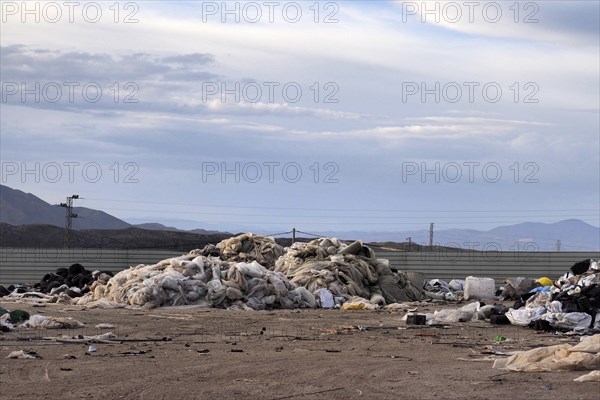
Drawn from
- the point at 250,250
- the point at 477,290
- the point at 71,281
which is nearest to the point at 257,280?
the point at 250,250

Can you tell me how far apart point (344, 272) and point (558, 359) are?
15.9 m

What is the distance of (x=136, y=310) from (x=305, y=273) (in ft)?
18.9

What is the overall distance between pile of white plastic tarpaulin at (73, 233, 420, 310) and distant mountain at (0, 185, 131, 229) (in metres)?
75.9

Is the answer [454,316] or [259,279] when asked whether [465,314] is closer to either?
[454,316]

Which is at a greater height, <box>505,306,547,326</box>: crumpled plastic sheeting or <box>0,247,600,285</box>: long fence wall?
<box>0,247,600,285</box>: long fence wall

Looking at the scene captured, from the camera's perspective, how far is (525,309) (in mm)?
19516

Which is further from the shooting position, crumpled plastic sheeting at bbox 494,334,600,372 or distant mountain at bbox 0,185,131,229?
distant mountain at bbox 0,185,131,229

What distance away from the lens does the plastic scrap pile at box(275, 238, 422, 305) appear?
26.6 m

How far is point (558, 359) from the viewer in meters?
11.5

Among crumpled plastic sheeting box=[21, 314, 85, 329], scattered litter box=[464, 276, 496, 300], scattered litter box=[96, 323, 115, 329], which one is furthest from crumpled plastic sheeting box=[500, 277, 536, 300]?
crumpled plastic sheeting box=[21, 314, 85, 329]

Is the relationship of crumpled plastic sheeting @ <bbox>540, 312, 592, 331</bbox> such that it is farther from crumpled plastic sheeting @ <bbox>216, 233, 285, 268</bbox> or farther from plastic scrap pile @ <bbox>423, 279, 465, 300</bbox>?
crumpled plastic sheeting @ <bbox>216, 233, 285, 268</bbox>

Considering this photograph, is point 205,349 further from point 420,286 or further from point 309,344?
point 420,286

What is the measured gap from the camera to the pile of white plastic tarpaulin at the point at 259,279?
24.4 metres

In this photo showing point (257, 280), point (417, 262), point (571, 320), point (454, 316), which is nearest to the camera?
point (571, 320)
